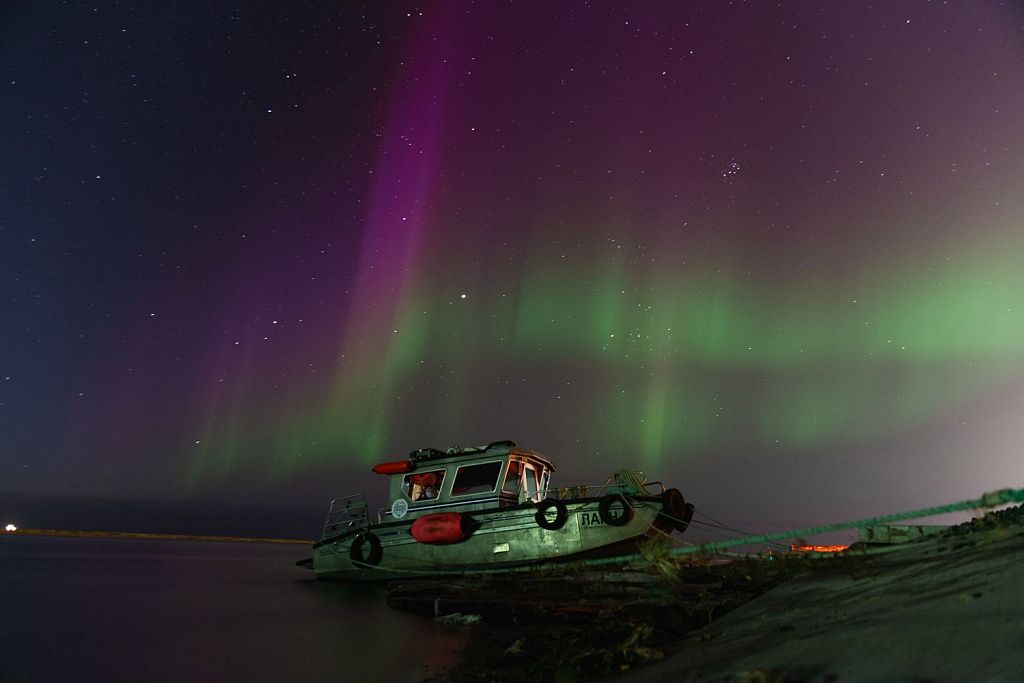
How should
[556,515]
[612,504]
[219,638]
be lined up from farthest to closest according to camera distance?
[556,515], [612,504], [219,638]

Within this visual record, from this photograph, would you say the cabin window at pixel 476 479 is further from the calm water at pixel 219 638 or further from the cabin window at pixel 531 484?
the calm water at pixel 219 638

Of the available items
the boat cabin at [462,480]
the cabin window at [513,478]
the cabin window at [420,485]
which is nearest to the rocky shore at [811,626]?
the boat cabin at [462,480]

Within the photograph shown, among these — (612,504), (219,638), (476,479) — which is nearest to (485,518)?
(476,479)

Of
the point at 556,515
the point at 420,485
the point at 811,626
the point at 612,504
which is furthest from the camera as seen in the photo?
the point at 420,485

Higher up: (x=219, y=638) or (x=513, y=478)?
(x=513, y=478)

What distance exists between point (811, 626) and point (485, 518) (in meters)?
12.9

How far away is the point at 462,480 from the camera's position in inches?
671

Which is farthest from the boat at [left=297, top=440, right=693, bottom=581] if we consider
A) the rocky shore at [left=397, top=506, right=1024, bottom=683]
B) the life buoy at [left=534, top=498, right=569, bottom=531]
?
the rocky shore at [left=397, top=506, right=1024, bottom=683]

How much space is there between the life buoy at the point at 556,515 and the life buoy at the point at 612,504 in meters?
0.91

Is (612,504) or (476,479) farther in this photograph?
(476,479)

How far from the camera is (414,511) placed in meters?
17.3

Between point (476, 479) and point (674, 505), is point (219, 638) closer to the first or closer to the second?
point (476, 479)

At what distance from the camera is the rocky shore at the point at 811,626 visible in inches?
96.0

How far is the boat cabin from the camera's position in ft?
54.6
